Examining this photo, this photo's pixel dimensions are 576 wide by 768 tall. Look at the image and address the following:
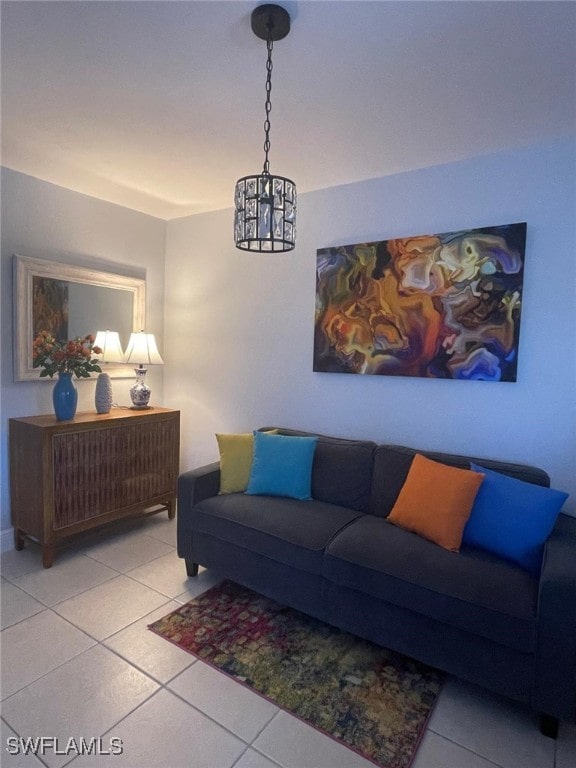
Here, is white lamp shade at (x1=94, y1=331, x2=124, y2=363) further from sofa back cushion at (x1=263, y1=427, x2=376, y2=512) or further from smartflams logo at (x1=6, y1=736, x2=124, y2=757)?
smartflams logo at (x1=6, y1=736, x2=124, y2=757)

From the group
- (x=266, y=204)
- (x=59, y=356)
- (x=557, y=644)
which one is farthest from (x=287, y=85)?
(x=557, y=644)

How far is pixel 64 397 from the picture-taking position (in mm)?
2758

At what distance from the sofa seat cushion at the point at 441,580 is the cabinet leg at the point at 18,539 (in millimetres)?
2148

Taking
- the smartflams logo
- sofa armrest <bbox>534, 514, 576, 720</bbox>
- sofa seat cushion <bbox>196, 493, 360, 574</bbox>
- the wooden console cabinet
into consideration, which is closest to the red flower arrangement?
the wooden console cabinet

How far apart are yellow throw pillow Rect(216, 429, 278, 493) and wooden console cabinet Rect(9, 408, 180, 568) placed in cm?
76

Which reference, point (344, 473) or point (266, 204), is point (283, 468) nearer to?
point (344, 473)

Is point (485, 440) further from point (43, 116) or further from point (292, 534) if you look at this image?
point (43, 116)

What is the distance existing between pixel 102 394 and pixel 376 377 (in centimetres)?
196

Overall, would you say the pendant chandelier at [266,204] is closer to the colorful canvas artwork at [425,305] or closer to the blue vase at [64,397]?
the colorful canvas artwork at [425,305]

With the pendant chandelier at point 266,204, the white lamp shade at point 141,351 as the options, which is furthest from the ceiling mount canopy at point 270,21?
the white lamp shade at point 141,351

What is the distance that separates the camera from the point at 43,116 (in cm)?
212

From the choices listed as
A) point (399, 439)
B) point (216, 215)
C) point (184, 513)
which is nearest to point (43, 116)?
point (216, 215)

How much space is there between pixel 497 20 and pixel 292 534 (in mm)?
2227

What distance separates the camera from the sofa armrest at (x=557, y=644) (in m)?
1.48
